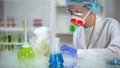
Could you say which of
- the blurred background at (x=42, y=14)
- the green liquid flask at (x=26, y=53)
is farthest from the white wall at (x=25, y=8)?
the green liquid flask at (x=26, y=53)

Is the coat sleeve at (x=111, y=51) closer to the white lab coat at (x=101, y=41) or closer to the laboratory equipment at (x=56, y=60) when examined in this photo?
the white lab coat at (x=101, y=41)

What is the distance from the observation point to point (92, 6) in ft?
3.35

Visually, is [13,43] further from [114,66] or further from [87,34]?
[114,66]

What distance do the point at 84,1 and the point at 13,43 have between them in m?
0.48

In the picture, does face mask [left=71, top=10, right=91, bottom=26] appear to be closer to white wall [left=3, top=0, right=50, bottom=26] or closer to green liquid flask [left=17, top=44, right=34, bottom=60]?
green liquid flask [left=17, top=44, right=34, bottom=60]

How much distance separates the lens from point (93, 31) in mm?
1071

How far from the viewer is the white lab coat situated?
1.03 meters

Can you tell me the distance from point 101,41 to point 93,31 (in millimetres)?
67

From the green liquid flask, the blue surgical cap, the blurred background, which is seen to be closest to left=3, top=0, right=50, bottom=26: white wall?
the blurred background

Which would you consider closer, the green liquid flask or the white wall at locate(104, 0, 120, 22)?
the green liquid flask

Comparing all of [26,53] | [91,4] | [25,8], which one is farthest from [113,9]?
[25,8]

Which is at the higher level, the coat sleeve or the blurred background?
the blurred background

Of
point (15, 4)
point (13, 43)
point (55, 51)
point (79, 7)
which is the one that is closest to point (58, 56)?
point (55, 51)

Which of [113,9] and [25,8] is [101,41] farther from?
[25,8]
